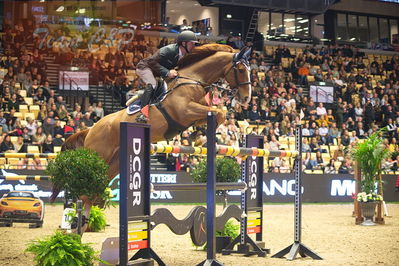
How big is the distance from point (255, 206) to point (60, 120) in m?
11.2

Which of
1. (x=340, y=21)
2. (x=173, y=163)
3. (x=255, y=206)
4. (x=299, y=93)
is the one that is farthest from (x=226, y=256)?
(x=340, y=21)

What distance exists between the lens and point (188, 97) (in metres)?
9.35

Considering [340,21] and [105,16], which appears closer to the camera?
[105,16]

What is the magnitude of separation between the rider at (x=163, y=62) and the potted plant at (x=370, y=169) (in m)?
5.81

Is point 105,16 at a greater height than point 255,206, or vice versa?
point 105,16

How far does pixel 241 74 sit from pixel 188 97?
918 millimetres

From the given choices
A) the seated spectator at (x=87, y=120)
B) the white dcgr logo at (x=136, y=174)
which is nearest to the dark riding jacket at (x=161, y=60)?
the white dcgr logo at (x=136, y=174)

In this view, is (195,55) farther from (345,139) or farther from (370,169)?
(345,139)

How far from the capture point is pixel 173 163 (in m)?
18.4

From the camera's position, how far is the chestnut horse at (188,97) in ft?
30.4

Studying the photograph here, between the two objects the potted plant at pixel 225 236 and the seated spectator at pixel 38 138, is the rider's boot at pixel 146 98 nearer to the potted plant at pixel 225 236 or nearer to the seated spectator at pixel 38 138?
the potted plant at pixel 225 236

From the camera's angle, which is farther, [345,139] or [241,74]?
[345,139]

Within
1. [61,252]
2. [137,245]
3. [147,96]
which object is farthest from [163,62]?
[61,252]

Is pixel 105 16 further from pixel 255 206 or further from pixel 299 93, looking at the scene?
pixel 255 206
